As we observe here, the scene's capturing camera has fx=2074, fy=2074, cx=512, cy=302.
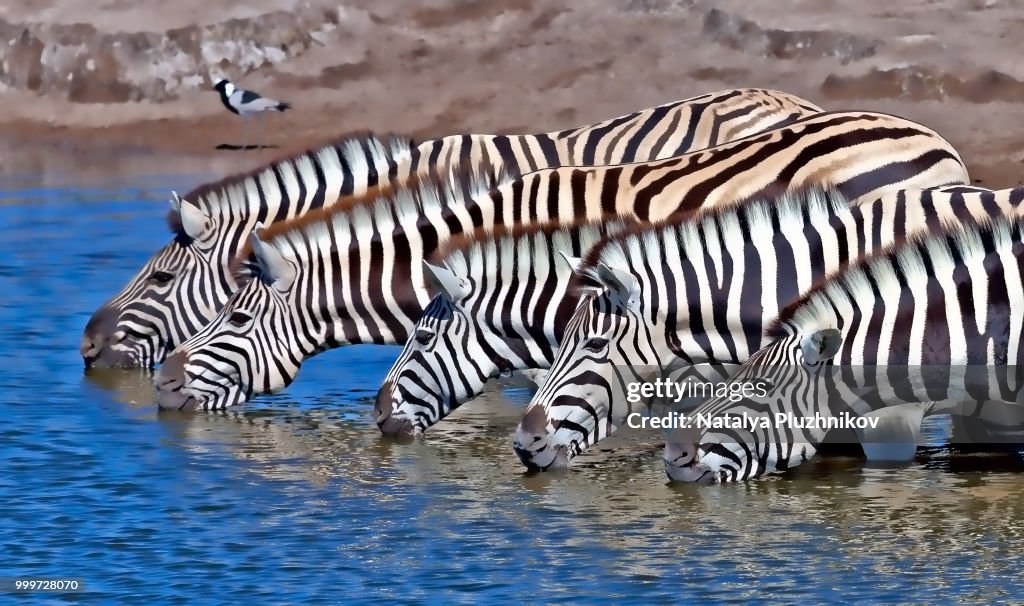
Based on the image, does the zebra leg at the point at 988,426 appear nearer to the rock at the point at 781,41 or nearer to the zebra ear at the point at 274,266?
the zebra ear at the point at 274,266

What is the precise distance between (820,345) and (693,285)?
106cm

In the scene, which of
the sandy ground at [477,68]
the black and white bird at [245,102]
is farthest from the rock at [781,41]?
the black and white bird at [245,102]

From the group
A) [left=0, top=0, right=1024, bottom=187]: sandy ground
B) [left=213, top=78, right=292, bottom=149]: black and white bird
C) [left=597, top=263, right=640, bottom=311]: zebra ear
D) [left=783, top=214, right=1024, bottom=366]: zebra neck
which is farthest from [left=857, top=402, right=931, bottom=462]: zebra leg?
[left=213, top=78, right=292, bottom=149]: black and white bird

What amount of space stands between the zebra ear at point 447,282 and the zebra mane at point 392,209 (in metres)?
1.16

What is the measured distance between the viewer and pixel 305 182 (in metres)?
13.9

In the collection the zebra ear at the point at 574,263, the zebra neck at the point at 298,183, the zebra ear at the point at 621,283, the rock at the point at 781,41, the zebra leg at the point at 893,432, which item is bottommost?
the zebra leg at the point at 893,432

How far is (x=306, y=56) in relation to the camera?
26.0 m

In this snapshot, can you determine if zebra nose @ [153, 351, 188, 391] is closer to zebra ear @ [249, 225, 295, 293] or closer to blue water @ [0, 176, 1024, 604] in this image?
blue water @ [0, 176, 1024, 604]

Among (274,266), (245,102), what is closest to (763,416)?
(274,266)

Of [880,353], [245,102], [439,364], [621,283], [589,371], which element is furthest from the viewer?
[245,102]

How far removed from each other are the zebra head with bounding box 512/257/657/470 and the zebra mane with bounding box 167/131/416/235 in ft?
12.1

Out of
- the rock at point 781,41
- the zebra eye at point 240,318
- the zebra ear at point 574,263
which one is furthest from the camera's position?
the rock at point 781,41

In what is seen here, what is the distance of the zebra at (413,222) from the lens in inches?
469

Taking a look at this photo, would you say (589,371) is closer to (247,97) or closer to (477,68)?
(247,97)
